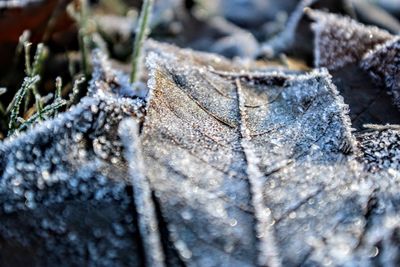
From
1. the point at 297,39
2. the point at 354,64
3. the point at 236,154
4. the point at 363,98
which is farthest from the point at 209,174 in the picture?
the point at 297,39

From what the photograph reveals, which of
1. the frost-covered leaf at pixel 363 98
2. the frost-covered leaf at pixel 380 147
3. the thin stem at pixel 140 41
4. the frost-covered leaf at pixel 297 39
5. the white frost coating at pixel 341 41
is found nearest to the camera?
the frost-covered leaf at pixel 380 147

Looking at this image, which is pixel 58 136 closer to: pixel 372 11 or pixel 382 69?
pixel 382 69

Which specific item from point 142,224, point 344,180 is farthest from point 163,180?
point 344,180

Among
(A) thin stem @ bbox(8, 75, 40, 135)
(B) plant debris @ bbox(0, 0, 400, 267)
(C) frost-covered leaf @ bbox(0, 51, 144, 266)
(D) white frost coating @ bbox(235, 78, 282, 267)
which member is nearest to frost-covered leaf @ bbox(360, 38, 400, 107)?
(B) plant debris @ bbox(0, 0, 400, 267)

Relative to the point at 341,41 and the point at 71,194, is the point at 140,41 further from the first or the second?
the point at 71,194

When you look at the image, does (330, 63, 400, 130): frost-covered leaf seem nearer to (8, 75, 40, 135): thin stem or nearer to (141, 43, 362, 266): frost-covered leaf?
(141, 43, 362, 266): frost-covered leaf

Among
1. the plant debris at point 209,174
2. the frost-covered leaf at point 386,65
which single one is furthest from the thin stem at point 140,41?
the frost-covered leaf at point 386,65

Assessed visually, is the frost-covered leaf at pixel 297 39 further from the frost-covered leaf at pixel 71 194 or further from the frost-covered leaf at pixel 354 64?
the frost-covered leaf at pixel 71 194
